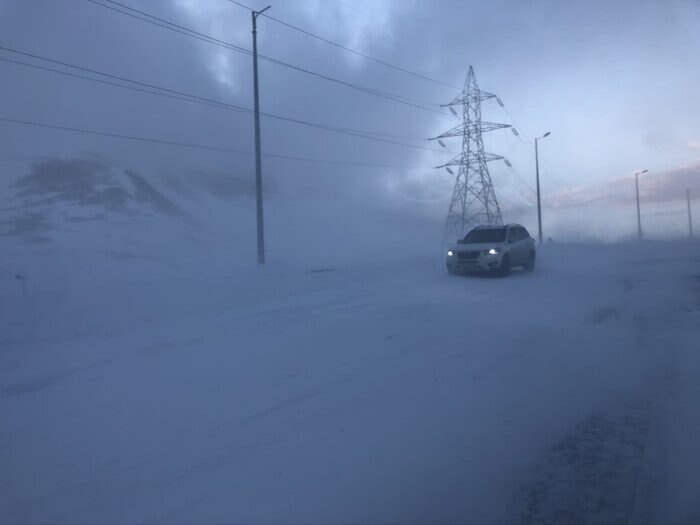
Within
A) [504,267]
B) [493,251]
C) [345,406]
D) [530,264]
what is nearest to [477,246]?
[493,251]

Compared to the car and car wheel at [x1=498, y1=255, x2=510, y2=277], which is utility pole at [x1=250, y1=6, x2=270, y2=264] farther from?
car wheel at [x1=498, y1=255, x2=510, y2=277]

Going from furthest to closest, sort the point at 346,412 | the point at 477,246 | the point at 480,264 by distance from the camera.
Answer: the point at 477,246
the point at 480,264
the point at 346,412

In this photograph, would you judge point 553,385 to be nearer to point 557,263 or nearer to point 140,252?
point 557,263

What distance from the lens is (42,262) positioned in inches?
800

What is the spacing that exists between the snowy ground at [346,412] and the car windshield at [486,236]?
6.54 meters

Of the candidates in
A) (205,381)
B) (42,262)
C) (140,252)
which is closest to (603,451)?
(205,381)

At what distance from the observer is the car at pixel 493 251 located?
55.7 feet

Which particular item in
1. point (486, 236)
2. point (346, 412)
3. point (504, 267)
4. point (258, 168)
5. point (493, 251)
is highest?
point (258, 168)

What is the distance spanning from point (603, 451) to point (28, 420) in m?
5.53

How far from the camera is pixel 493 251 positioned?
17000mm

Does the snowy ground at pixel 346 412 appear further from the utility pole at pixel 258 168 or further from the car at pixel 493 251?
the utility pole at pixel 258 168

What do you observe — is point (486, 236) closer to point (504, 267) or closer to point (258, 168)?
point (504, 267)

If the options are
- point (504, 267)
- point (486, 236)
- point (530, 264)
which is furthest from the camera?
point (530, 264)

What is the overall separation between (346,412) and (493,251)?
39.6ft
